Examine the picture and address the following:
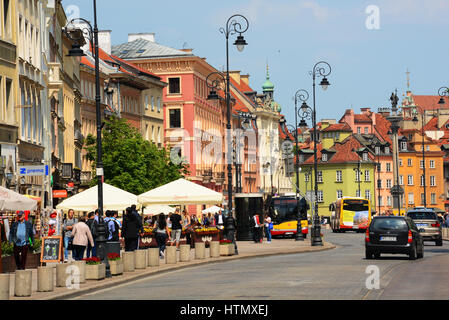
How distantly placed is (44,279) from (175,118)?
89239 millimetres

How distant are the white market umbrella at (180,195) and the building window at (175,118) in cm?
6644

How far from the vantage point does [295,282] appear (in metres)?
25.0

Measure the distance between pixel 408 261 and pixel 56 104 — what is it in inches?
1258

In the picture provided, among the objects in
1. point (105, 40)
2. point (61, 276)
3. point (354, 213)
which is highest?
point (105, 40)

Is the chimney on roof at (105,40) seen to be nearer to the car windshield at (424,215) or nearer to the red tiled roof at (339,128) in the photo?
the car windshield at (424,215)

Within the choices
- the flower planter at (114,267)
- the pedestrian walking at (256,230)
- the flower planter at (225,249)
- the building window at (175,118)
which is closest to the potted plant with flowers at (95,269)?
the flower planter at (114,267)

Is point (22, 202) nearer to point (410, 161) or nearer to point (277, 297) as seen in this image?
point (277, 297)

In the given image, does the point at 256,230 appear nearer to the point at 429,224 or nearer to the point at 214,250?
the point at 429,224

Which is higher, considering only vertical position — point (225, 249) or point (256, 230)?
point (256, 230)

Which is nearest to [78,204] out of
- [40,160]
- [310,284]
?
[40,160]

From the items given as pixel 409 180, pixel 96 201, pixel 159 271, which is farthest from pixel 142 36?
pixel 159 271

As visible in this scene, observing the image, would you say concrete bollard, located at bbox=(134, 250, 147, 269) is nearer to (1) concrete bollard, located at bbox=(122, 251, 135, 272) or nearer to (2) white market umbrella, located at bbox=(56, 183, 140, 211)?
(1) concrete bollard, located at bbox=(122, 251, 135, 272)
